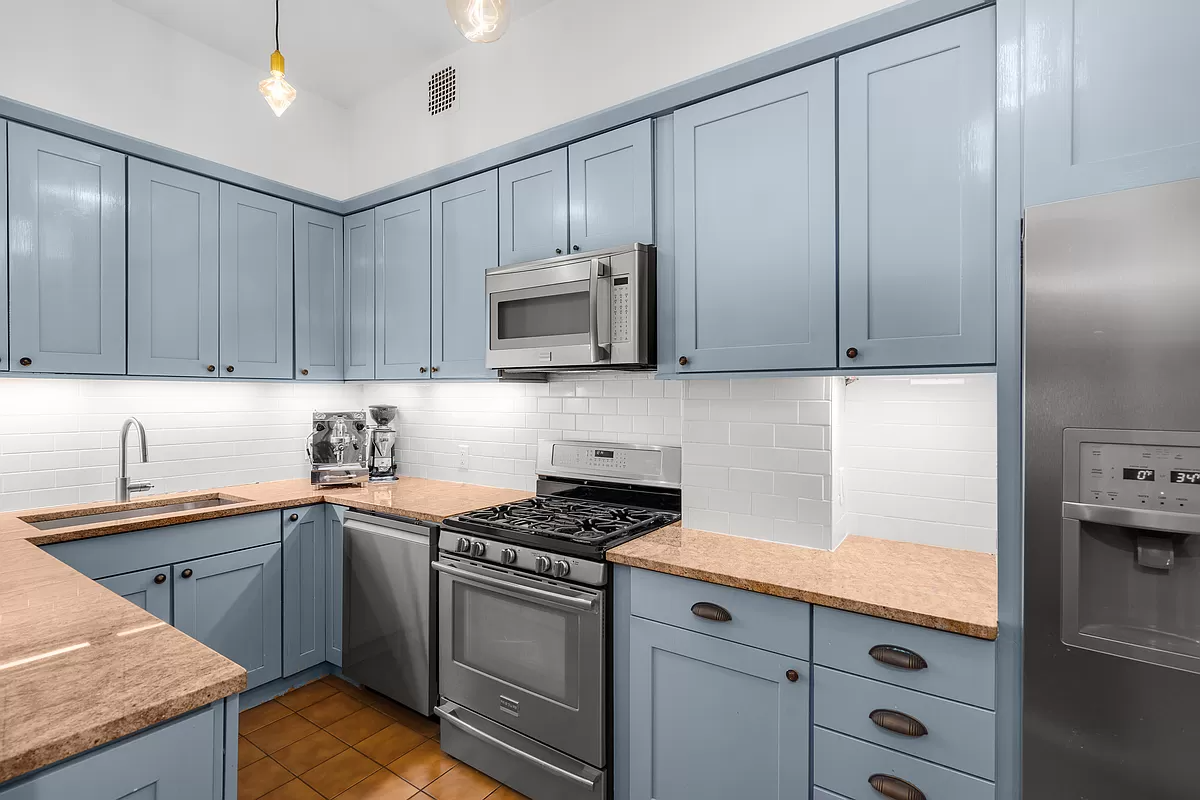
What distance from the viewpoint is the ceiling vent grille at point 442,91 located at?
324 cm

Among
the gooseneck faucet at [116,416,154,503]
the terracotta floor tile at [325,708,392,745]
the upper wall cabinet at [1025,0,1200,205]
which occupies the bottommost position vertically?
the terracotta floor tile at [325,708,392,745]

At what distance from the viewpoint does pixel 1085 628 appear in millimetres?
1199

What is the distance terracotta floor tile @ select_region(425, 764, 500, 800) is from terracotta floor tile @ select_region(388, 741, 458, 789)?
1.4 inches

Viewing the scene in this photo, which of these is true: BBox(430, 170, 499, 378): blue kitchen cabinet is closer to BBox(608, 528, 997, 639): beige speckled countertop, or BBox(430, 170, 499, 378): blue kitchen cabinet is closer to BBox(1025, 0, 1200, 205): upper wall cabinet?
BBox(608, 528, 997, 639): beige speckled countertop

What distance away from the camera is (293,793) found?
213 centimetres

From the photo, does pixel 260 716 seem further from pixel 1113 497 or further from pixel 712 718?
pixel 1113 497

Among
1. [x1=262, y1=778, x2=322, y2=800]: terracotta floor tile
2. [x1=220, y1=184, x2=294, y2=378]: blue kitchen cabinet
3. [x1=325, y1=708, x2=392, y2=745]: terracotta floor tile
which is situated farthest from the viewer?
[x1=220, y1=184, x2=294, y2=378]: blue kitchen cabinet

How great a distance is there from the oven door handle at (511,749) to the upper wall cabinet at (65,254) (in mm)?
1759

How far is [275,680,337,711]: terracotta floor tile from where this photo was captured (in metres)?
2.76

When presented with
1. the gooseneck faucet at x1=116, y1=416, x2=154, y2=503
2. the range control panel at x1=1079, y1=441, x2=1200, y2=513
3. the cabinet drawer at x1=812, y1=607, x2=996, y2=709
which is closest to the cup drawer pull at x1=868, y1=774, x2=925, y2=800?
the cabinet drawer at x1=812, y1=607, x2=996, y2=709

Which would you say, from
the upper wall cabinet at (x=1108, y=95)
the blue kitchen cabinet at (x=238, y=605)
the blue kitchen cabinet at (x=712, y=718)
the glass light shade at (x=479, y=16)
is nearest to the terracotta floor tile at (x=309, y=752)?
the blue kitchen cabinet at (x=238, y=605)

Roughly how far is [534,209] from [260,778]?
2.49m

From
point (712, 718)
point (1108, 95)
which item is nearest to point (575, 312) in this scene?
point (712, 718)

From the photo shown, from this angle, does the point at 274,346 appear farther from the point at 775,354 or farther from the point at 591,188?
the point at 775,354
